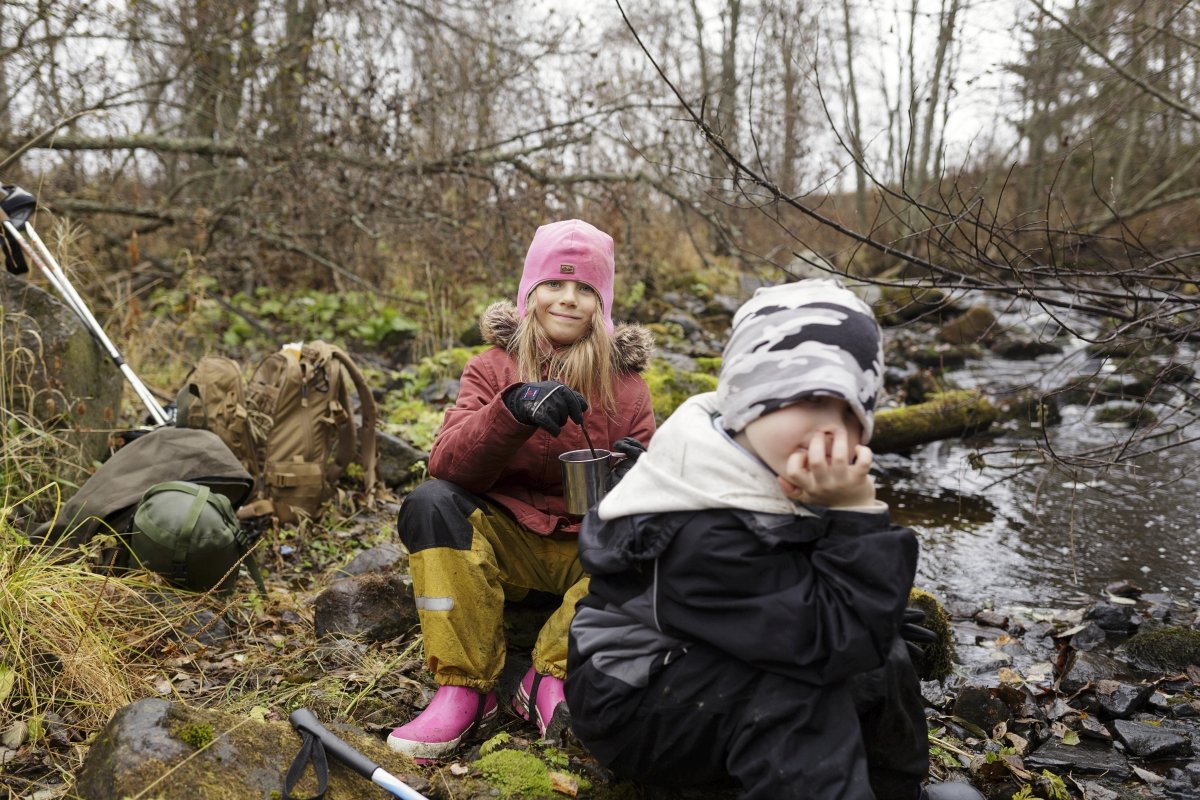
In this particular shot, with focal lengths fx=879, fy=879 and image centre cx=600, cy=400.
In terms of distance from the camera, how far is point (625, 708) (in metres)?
2.10

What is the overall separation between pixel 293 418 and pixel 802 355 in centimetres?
377

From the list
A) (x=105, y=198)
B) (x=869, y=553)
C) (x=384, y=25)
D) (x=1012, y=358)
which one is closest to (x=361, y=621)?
(x=869, y=553)

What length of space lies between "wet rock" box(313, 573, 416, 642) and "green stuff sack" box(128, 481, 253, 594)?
0.41 meters

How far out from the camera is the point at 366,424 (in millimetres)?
5293

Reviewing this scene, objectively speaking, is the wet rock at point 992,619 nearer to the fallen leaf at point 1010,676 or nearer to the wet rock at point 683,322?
the fallen leaf at point 1010,676

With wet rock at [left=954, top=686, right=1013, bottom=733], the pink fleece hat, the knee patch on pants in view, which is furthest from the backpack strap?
wet rock at [left=954, top=686, right=1013, bottom=733]

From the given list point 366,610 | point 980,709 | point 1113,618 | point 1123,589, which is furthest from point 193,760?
point 1123,589

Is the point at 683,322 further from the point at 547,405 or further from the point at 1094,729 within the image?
the point at 547,405

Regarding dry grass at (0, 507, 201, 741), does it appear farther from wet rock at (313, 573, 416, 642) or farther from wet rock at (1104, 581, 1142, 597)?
wet rock at (1104, 581, 1142, 597)

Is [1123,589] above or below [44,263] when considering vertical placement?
below

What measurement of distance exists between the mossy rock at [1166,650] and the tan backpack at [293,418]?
13.4 feet

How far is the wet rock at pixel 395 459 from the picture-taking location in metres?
5.67

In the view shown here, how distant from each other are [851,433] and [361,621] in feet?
7.71

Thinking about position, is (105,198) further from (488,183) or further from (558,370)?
(558,370)
